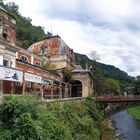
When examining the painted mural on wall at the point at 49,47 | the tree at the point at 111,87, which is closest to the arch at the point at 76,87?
the painted mural on wall at the point at 49,47

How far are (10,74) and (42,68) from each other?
70.0 feet

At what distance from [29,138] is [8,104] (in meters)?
2.62

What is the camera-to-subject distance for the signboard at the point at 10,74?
25062 mm

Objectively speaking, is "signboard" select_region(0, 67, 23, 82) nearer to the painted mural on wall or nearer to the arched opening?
the arched opening

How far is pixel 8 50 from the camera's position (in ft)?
114

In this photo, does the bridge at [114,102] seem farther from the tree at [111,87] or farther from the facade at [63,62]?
the tree at [111,87]

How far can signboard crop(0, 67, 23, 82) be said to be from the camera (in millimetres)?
25062

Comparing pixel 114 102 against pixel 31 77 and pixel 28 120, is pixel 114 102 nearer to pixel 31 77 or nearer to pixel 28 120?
pixel 31 77

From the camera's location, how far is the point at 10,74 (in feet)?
85.9

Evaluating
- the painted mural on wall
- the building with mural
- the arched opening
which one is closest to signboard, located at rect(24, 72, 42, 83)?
the building with mural

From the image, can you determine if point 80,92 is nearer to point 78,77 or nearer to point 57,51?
point 78,77

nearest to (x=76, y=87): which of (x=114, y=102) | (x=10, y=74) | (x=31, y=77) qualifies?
(x=114, y=102)

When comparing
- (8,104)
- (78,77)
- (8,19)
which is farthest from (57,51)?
(8,104)

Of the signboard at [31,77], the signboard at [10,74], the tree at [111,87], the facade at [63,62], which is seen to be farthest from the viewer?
the tree at [111,87]
